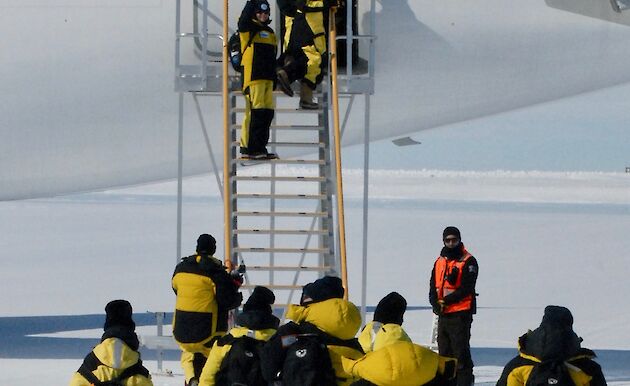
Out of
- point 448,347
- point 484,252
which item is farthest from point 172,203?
point 448,347

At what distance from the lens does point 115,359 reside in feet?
24.8

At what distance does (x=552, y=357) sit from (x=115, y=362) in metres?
2.68

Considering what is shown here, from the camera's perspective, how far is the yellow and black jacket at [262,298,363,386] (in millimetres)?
7684

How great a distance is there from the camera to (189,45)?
1510 centimetres

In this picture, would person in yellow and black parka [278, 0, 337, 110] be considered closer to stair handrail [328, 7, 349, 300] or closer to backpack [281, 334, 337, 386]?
stair handrail [328, 7, 349, 300]

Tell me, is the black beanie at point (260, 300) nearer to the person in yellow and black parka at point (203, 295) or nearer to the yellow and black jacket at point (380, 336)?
the yellow and black jacket at point (380, 336)

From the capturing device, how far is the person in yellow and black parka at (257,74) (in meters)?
13.3

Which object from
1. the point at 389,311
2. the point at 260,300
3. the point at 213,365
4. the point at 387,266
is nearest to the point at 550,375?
the point at 389,311

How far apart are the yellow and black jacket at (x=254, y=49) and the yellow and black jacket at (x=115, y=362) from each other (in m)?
6.05

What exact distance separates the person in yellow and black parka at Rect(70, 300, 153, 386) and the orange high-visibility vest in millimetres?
5404

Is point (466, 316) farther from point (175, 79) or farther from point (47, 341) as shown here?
point (47, 341)

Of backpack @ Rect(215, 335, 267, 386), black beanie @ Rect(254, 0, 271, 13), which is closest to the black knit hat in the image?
backpack @ Rect(215, 335, 267, 386)

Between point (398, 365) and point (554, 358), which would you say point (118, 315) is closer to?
point (398, 365)

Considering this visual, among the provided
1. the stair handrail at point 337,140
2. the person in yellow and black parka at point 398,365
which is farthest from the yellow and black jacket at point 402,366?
the stair handrail at point 337,140
